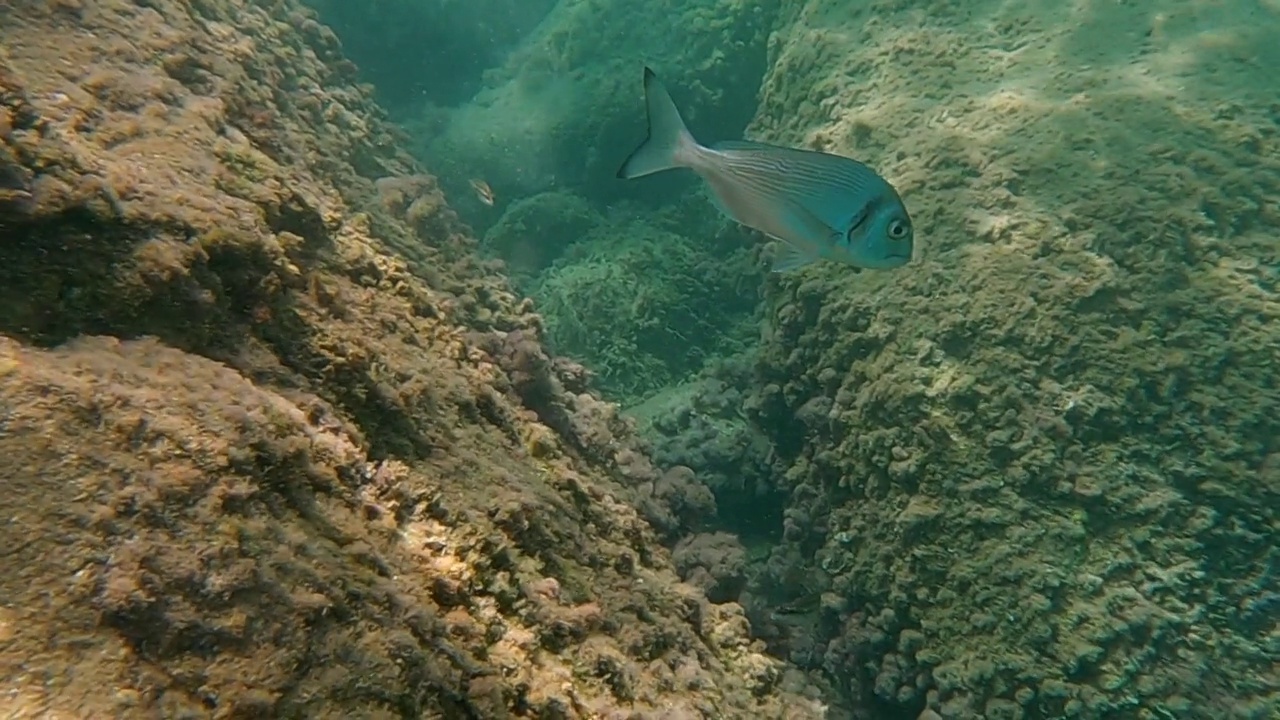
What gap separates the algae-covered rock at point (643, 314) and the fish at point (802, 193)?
359 centimetres

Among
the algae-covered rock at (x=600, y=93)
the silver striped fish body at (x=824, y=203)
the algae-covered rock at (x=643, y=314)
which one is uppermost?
the silver striped fish body at (x=824, y=203)

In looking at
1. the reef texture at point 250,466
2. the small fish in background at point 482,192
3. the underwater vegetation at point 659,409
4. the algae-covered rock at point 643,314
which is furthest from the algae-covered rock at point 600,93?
the reef texture at point 250,466

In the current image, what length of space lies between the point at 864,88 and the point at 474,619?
15.4 ft

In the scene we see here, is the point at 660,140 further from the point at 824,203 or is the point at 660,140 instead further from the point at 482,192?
the point at 482,192

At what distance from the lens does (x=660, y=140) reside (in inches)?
112

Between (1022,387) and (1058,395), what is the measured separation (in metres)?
0.15

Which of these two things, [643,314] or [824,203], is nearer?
[824,203]

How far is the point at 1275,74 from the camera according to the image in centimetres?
425

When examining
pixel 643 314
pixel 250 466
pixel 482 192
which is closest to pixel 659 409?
pixel 643 314

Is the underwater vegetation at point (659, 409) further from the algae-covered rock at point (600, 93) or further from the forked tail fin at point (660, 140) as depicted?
the algae-covered rock at point (600, 93)

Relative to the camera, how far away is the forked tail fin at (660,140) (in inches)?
111

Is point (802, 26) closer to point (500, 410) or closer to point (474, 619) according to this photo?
point (500, 410)

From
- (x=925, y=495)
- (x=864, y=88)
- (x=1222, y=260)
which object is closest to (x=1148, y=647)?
(x=925, y=495)

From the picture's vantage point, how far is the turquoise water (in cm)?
299
